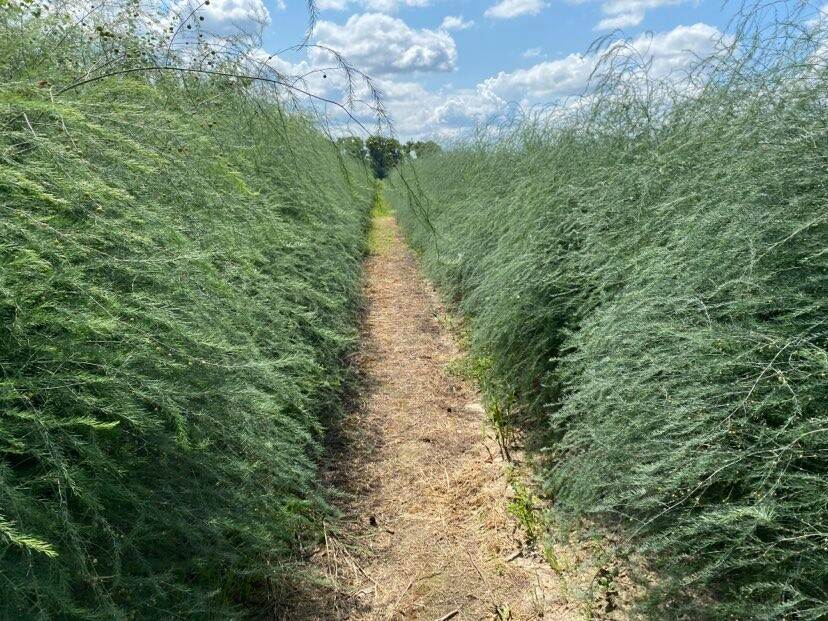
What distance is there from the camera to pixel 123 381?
5.88 feet

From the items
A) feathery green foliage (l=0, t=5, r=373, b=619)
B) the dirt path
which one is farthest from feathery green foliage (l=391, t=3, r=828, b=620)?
feathery green foliage (l=0, t=5, r=373, b=619)

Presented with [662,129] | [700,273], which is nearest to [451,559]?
[700,273]

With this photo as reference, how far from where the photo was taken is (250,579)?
2506mm

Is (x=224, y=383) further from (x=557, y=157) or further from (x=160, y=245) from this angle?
(x=557, y=157)

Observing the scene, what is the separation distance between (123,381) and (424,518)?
1996 mm

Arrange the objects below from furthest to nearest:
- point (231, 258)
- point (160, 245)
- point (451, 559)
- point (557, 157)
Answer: point (557, 157), point (231, 258), point (451, 559), point (160, 245)

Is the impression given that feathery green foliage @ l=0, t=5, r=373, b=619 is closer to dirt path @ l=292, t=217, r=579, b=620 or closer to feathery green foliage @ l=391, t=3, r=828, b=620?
dirt path @ l=292, t=217, r=579, b=620

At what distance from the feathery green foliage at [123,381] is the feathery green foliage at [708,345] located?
112 cm

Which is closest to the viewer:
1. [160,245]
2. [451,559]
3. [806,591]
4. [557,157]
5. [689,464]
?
[806,591]

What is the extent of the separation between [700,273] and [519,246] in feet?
7.30

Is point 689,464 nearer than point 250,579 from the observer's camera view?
Yes

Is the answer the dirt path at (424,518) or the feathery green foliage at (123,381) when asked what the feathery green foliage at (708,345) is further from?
the feathery green foliage at (123,381)

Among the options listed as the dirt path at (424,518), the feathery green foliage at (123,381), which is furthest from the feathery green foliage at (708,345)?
the feathery green foliage at (123,381)

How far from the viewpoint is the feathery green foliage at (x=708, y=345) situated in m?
1.95
